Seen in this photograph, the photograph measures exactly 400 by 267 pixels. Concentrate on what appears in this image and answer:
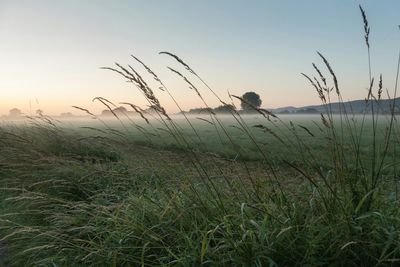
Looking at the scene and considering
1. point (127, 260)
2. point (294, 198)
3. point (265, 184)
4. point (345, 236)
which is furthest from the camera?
point (265, 184)

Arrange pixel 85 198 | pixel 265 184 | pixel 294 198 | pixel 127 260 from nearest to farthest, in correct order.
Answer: pixel 127 260
pixel 294 198
pixel 265 184
pixel 85 198

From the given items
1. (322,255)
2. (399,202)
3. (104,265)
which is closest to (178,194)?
(104,265)

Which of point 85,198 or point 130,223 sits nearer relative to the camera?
point 130,223

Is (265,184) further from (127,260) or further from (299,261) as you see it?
(127,260)

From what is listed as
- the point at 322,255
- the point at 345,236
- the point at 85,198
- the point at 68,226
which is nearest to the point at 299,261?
the point at 322,255

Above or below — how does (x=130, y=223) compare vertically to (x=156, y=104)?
below

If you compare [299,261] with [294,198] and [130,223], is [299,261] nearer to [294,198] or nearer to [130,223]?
[294,198]

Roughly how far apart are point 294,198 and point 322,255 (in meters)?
0.95

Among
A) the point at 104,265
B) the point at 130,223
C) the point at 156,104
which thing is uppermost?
the point at 156,104

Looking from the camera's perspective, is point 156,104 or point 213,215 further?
point 213,215

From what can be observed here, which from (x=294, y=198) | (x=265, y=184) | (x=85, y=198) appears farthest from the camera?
(x=85, y=198)

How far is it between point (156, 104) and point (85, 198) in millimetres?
3337

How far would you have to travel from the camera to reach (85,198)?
6.35 meters

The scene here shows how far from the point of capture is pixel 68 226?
4742mm
